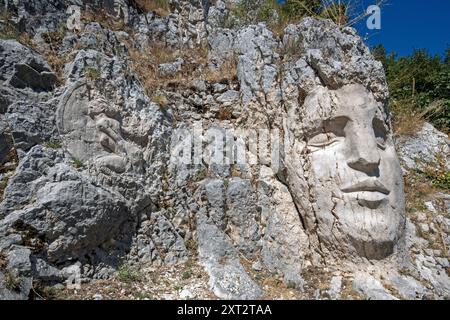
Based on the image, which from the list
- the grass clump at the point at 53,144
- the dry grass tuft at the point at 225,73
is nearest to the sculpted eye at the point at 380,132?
the dry grass tuft at the point at 225,73

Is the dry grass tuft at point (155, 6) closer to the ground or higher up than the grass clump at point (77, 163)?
higher up

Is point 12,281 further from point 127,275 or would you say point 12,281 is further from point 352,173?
point 352,173

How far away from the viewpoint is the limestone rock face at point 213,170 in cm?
420

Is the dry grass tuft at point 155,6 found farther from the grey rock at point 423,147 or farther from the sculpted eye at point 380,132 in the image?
the grey rock at point 423,147

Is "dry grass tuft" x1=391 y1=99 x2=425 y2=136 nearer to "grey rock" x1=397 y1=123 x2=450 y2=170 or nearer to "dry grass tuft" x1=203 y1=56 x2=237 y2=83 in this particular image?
"grey rock" x1=397 y1=123 x2=450 y2=170

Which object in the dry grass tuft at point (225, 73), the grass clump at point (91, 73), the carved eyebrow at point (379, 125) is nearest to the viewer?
the carved eyebrow at point (379, 125)

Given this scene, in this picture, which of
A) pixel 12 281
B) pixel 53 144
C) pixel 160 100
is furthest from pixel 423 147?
pixel 12 281

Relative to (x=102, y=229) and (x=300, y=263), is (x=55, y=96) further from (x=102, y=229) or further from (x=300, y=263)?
(x=300, y=263)

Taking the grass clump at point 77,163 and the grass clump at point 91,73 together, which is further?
the grass clump at point 91,73

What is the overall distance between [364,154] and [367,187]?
1.69 feet

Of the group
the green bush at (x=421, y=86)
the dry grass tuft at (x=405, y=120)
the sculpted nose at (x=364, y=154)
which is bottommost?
the sculpted nose at (x=364, y=154)

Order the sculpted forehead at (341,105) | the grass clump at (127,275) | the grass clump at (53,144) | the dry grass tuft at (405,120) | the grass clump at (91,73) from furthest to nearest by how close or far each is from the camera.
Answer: the dry grass tuft at (405,120), the grass clump at (91,73), the sculpted forehead at (341,105), the grass clump at (53,144), the grass clump at (127,275)
